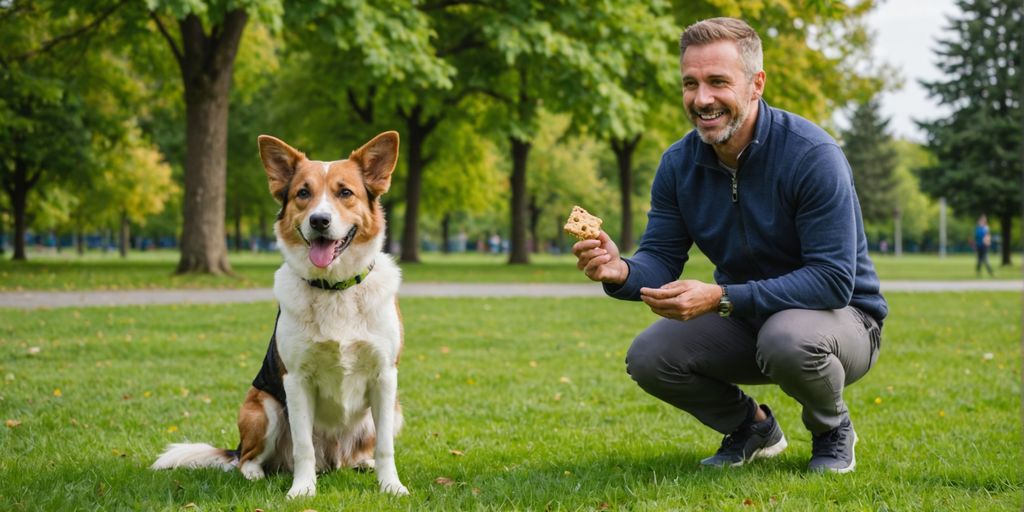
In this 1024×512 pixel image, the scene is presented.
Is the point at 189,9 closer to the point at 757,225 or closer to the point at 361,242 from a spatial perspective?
the point at 361,242

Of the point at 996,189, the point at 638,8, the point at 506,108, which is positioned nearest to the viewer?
the point at 638,8

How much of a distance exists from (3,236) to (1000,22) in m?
79.1

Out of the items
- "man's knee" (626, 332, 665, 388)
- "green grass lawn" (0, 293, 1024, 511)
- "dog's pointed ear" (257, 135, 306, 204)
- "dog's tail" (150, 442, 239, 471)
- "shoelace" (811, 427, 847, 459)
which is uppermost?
"dog's pointed ear" (257, 135, 306, 204)

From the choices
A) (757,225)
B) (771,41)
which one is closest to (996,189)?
(771,41)

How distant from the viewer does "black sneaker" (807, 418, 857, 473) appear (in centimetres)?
424

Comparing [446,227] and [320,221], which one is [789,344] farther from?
[446,227]

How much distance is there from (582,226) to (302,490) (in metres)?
1.76

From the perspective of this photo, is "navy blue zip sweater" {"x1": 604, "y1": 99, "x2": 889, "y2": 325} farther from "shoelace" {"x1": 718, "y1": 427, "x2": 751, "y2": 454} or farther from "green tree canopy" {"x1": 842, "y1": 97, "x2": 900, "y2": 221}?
"green tree canopy" {"x1": 842, "y1": 97, "x2": 900, "y2": 221}

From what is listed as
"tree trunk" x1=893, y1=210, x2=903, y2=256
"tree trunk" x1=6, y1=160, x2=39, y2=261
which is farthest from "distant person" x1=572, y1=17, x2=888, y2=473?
"tree trunk" x1=893, y1=210, x2=903, y2=256

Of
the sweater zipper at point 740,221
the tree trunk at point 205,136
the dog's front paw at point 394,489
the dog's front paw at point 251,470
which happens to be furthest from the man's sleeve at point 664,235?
the tree trunk at point 205,136

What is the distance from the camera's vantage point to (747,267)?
433cm

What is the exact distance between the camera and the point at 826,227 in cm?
391

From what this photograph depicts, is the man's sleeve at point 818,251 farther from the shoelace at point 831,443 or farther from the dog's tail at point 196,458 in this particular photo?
the dog's tail at point 196,458

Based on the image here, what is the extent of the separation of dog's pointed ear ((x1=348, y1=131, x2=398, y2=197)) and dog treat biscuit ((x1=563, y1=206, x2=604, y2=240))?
904mm
